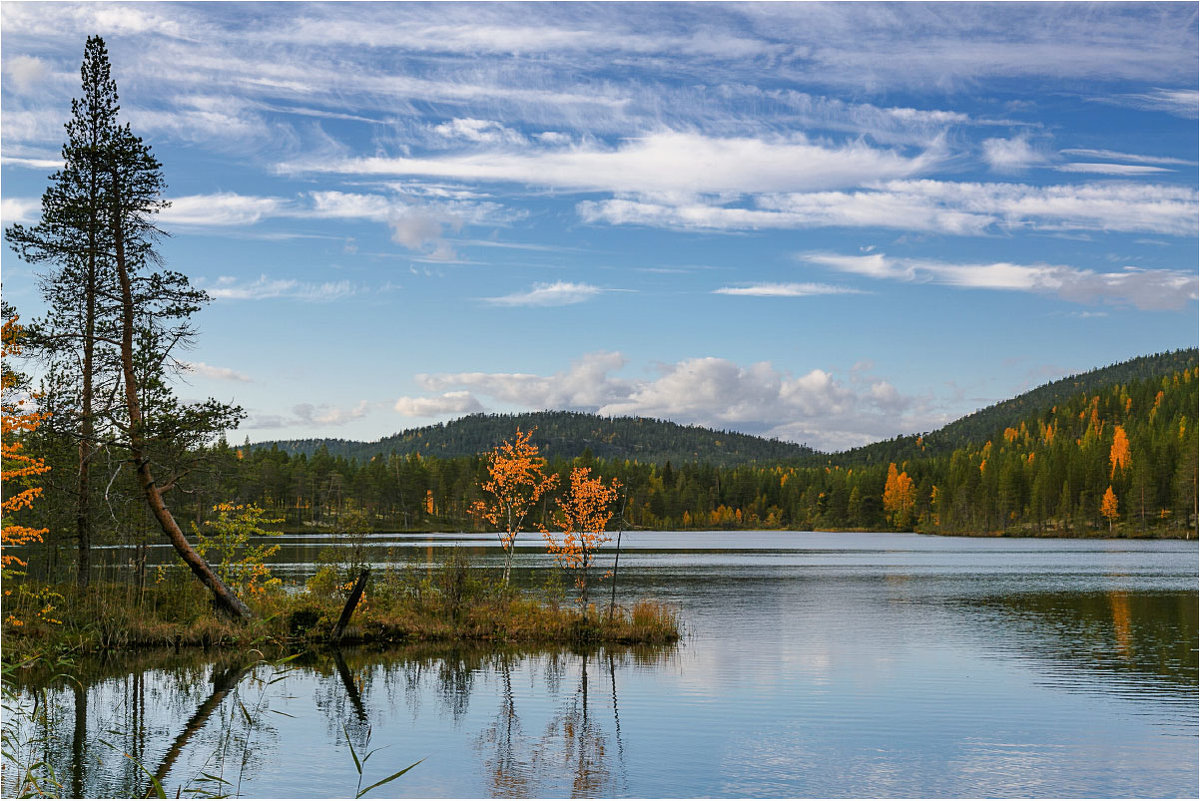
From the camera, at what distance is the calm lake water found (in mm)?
17594

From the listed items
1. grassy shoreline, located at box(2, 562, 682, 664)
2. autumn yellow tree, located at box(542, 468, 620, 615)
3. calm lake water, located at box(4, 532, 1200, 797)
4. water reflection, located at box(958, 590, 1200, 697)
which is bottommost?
water reflection, located at box(958, 590, 1200, 697)

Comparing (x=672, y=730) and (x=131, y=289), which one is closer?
(x=672, y=730)

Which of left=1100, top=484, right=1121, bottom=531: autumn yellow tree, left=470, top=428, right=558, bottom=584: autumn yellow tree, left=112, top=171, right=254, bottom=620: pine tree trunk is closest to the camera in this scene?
left=112, top=171, right=254, bottom=620: pine tree trunk

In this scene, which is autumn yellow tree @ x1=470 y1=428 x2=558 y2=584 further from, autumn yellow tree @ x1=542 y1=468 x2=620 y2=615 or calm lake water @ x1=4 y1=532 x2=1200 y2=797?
calm lake water @ x1=4 y1=532 x2=1200 y2=797

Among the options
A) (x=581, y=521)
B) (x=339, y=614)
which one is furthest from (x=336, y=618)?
(x=581, y=521)

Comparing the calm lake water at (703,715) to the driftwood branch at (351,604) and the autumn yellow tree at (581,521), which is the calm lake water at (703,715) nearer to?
Answer: the driftwood branch at (351,604)

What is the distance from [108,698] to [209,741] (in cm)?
568

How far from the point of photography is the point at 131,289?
3219 cm

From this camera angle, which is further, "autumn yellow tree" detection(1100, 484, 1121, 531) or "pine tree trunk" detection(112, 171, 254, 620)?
"autumn yellow tree" detection(1100, 484, 1121, 531)

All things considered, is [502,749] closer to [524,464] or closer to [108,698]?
[108,698]

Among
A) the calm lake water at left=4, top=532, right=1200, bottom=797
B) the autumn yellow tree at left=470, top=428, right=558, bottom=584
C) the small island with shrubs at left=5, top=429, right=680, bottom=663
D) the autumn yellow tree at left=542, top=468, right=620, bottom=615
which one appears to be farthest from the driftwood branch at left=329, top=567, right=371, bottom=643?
the autumn yellow tree at left=542, top=468, right=620, bottom=615

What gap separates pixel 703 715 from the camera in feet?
74.5

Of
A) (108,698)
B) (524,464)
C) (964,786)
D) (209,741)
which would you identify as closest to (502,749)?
(209,741)

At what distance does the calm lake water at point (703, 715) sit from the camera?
17594 mm
